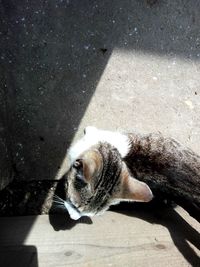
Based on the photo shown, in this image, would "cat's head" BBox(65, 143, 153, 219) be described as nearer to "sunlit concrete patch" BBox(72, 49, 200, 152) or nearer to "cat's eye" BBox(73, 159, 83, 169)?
"cat's eye" BBox(73, 159, 83, 169)

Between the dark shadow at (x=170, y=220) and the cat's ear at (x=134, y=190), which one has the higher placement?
the cat's ear at (x=134, y=190)

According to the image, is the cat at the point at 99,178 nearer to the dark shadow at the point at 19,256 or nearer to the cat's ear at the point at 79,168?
the cat's ear at the point at 79,168

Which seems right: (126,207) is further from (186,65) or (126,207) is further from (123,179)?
(186,65)

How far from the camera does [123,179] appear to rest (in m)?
2.28

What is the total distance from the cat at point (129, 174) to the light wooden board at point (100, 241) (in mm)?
123

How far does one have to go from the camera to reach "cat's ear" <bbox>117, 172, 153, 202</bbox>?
2238mm

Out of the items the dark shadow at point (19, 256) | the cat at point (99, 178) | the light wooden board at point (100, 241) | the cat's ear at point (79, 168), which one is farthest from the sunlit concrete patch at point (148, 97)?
the dark shadow at point (19, 256)

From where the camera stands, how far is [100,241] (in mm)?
2369

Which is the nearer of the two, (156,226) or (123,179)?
(123,179)

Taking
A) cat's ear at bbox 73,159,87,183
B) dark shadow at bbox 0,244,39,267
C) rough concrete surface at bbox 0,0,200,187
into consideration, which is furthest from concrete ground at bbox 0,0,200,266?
cat's ear at bbox 73,159,87,183

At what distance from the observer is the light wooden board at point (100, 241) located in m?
2.27

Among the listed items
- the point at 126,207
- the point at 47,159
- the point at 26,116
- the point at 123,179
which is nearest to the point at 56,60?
the point at 26,116

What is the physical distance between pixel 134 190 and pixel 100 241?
36 cm

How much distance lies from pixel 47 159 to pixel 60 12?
0.84m
